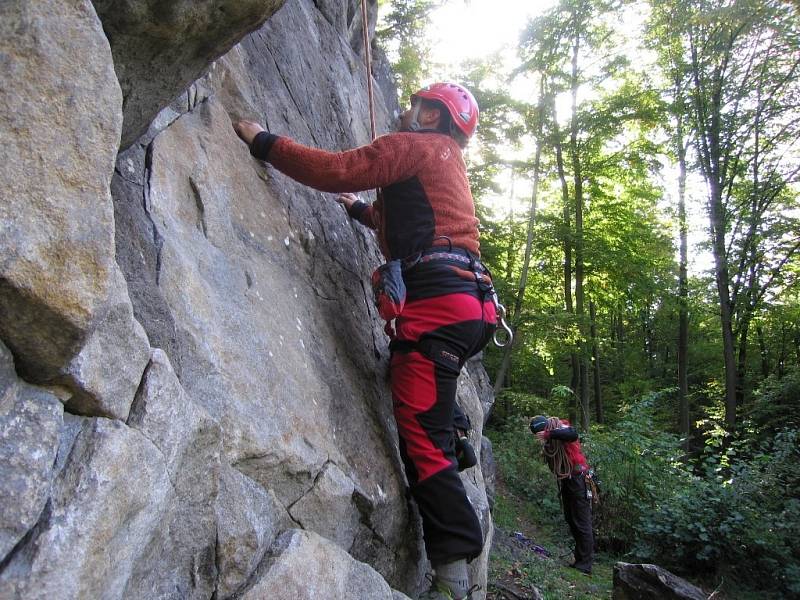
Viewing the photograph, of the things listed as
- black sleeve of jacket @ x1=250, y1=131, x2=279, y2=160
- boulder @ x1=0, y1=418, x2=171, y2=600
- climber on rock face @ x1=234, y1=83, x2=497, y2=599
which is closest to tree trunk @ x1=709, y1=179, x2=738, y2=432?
climber on rock face @ x1=234, y1=83, x2=497, y2=599

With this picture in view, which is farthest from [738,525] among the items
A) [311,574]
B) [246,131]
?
[246,131]

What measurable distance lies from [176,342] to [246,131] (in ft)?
6.18

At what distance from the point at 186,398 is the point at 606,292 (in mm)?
17373

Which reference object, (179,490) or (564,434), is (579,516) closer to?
(564,434)

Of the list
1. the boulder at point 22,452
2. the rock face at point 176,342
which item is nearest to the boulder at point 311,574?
the rock face at point 176,342

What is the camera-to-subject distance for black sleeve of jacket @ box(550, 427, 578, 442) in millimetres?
8867

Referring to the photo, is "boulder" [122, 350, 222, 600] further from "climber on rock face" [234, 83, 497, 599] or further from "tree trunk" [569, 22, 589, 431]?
"tree trunk" [569, 22, 589, 431]

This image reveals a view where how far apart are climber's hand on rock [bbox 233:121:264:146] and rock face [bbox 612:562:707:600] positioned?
5486 mm

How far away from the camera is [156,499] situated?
5.83ft

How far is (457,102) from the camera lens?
414cm

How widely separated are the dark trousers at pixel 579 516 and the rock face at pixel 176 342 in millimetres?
4669

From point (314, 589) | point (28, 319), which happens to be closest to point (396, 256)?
point (314, 589)

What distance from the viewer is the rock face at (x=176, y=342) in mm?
1419

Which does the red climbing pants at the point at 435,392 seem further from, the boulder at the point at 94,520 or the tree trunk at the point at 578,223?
the tree trunk at the point at 578,223
